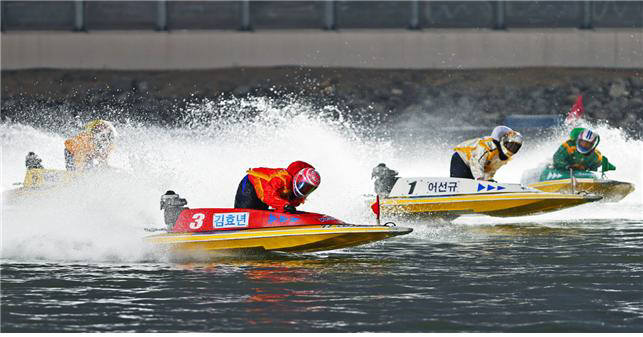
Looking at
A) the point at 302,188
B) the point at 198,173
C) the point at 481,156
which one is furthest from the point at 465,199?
the point at 302,188

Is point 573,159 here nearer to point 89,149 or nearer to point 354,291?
point 89,149

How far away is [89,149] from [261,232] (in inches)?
204

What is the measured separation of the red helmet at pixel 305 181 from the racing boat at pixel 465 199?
435 cm

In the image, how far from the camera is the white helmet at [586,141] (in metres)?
19.4

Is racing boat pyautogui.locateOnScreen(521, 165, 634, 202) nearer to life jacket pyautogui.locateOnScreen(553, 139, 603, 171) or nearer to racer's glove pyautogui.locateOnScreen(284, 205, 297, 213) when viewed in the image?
life jacket pyautogui.locateOnScreen(553, 139, 603, 171)

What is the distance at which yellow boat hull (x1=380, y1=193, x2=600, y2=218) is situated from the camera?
17.4 meters

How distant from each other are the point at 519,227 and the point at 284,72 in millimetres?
16595

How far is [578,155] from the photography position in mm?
19672

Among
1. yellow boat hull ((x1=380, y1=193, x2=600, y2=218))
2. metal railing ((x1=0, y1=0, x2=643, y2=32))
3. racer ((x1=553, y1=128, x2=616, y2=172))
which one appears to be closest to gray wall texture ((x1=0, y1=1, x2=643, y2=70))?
metal railing ((x1=0, y1=0, x2=643, y2=32))

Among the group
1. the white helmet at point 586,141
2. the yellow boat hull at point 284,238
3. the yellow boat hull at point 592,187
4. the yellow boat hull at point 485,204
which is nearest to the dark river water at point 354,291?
the yellow boat hull at point 284,238

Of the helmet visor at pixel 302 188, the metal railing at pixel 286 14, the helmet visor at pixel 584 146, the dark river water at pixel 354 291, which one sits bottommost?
the dark river water at pixel 354 291

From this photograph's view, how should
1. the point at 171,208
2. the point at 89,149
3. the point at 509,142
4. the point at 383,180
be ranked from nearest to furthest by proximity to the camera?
the point at 171,208
the point at 509,142
the point at 383,180
the point at 89,149

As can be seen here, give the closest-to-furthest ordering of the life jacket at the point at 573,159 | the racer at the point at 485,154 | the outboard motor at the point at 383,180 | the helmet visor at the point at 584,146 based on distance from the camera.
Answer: the racer at the point at 485,154
the outboard motor at the point at 383,180
the helmet visor at the point at 584,146
the life jacket at the point at 573,159

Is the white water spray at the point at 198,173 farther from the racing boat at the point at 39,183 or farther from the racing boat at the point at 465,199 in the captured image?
the racing boat at the point at 465,199
